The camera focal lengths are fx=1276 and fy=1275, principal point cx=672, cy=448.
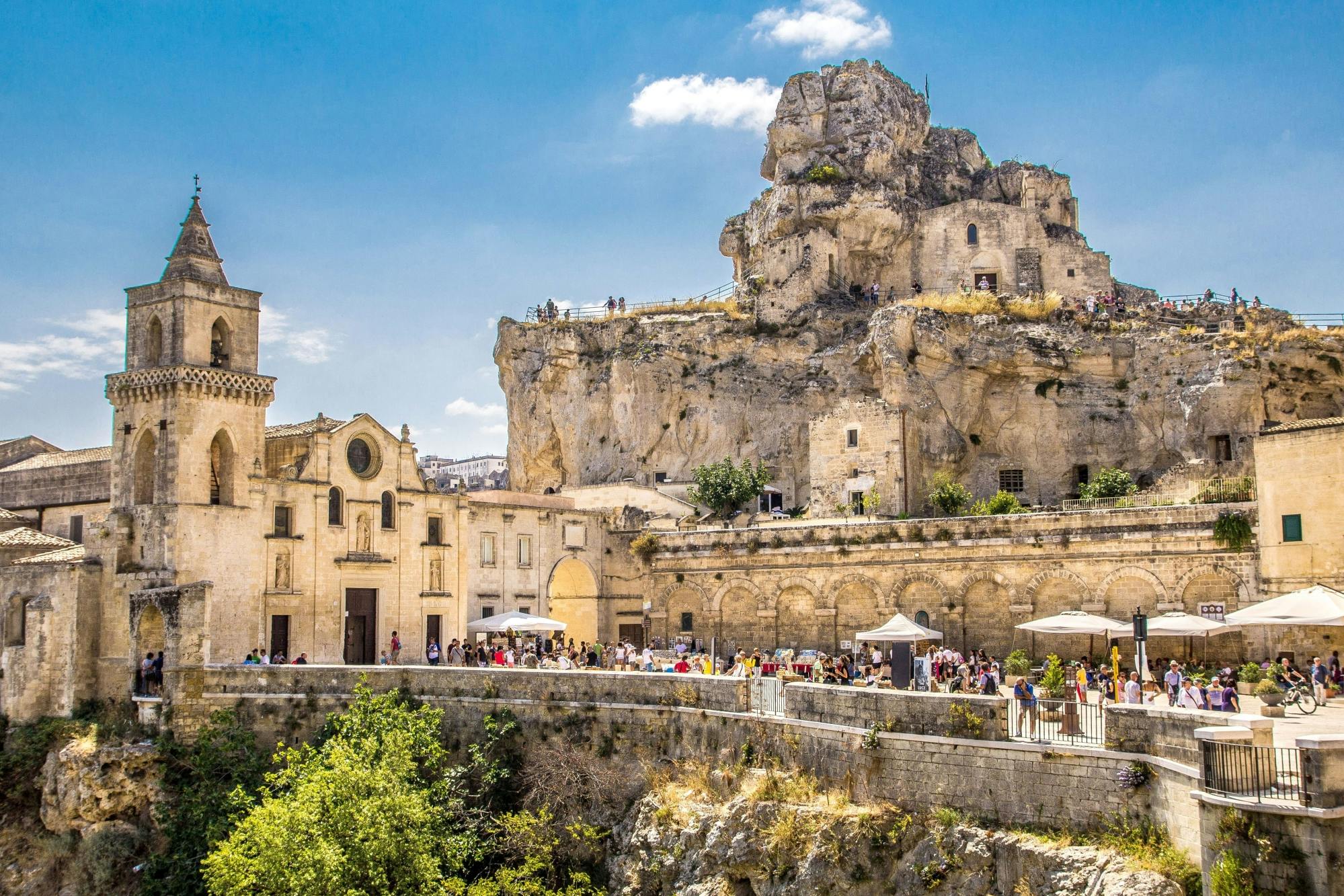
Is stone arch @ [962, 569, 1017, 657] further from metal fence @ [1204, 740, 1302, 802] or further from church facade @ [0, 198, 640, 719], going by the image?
metal fence @ [1204, 740, 1302, 802]

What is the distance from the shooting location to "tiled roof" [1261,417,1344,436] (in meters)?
29.5

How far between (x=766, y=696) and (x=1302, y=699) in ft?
30.7

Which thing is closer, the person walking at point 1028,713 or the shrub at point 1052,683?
the person walking at point 1028,713

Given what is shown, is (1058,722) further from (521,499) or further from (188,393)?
(521,499)

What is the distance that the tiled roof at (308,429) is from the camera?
118 ft

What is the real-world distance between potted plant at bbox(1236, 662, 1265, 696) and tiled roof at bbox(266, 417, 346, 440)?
78.8 ft

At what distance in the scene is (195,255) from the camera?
3512cm

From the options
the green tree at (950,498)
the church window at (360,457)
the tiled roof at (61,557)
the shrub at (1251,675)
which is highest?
the church window at (360,457)

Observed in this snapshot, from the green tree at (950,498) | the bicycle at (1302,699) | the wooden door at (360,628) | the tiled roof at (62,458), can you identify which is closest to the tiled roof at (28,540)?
the tiled roof at (62,458)

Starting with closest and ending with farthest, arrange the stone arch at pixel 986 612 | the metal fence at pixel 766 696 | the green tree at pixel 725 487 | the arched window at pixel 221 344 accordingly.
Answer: the metal fence at pixel 766 696 < the arched window at pixel 221 344 < the stone arch at pixel 986 612 < the green tree at pixel 725 487

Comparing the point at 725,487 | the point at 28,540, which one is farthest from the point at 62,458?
the point at 725,487

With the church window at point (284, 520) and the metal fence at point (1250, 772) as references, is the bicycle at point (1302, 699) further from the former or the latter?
the church window at point (284, 520)

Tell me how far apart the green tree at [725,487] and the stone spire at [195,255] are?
20.0 m

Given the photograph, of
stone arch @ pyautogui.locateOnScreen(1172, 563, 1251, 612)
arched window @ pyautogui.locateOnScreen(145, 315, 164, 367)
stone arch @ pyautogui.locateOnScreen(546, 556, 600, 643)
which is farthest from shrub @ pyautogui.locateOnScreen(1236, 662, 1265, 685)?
arched window @ pyautogui.locateOnScreen(145, 315, 164, 367)
